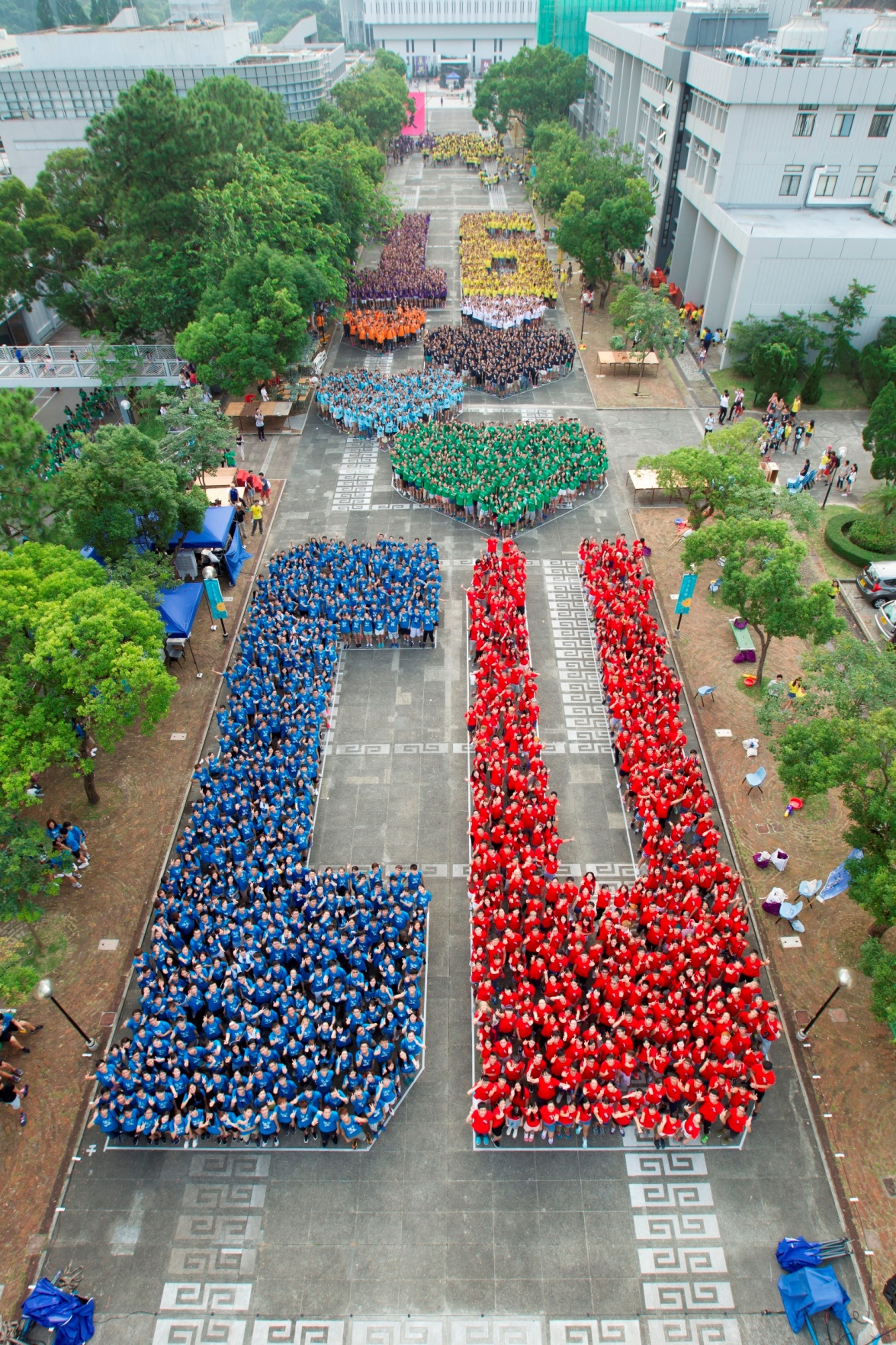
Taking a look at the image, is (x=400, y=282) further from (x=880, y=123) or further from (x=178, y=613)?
(x=178, y=613)

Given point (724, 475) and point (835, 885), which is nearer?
point (835, 885)

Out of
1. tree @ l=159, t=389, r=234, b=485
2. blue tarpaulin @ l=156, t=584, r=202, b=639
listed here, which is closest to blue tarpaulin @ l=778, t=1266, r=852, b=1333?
blue tarpaulin @ l=156, t=584, r=202, b=639

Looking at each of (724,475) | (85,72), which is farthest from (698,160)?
(85,72)

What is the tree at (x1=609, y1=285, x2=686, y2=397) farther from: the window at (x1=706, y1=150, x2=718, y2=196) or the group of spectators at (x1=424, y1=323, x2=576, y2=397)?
the window at (x1=706, y1=150, x2=718, y2=196)

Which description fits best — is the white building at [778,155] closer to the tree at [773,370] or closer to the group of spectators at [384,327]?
the tree at [773,370]

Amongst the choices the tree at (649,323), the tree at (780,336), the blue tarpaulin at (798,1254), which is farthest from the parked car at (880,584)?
the blue tarpaulin at (798,1254)

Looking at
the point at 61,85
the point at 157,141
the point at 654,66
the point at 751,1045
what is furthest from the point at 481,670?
the point at 61,85
